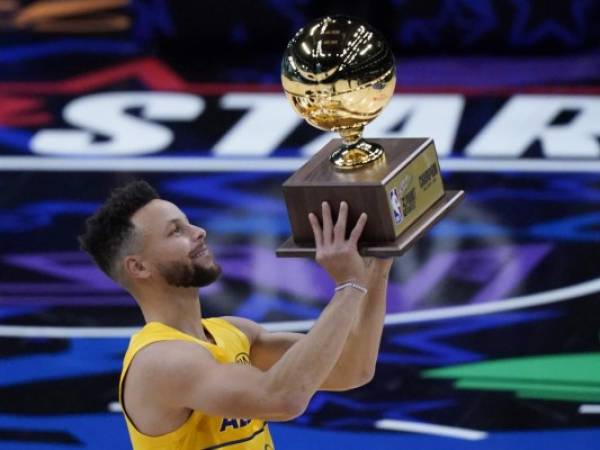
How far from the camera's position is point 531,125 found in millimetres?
8336

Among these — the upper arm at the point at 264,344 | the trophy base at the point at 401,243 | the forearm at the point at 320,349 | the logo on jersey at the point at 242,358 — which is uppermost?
the trophy base at the point at 401,243

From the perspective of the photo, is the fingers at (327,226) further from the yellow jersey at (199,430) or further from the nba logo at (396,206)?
the yellow jersey at (199,430)

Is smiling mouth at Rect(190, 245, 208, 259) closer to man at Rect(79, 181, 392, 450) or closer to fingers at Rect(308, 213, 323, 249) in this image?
man at Rect(79, 181, 392, 450)

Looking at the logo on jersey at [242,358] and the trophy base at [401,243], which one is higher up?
the trophy base at [401,243]

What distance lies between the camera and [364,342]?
368 cm

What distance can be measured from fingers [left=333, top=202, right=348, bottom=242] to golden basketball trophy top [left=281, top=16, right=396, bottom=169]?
158 millimetres

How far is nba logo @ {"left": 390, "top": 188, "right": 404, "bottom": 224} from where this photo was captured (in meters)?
3.17

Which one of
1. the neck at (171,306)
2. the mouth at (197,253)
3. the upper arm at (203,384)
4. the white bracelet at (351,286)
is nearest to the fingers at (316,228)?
the white bracelet at (351,286)

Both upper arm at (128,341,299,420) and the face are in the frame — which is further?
the face

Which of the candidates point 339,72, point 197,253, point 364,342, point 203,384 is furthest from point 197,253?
point 339,72

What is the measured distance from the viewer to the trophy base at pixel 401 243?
317 centimetres

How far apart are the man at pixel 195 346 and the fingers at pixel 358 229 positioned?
6 cm

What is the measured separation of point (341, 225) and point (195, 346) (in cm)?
58

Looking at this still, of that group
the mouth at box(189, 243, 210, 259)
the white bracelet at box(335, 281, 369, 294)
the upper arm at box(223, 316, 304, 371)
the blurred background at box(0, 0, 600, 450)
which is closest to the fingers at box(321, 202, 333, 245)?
the white bracelet at box(335, 281, 369, 294)
